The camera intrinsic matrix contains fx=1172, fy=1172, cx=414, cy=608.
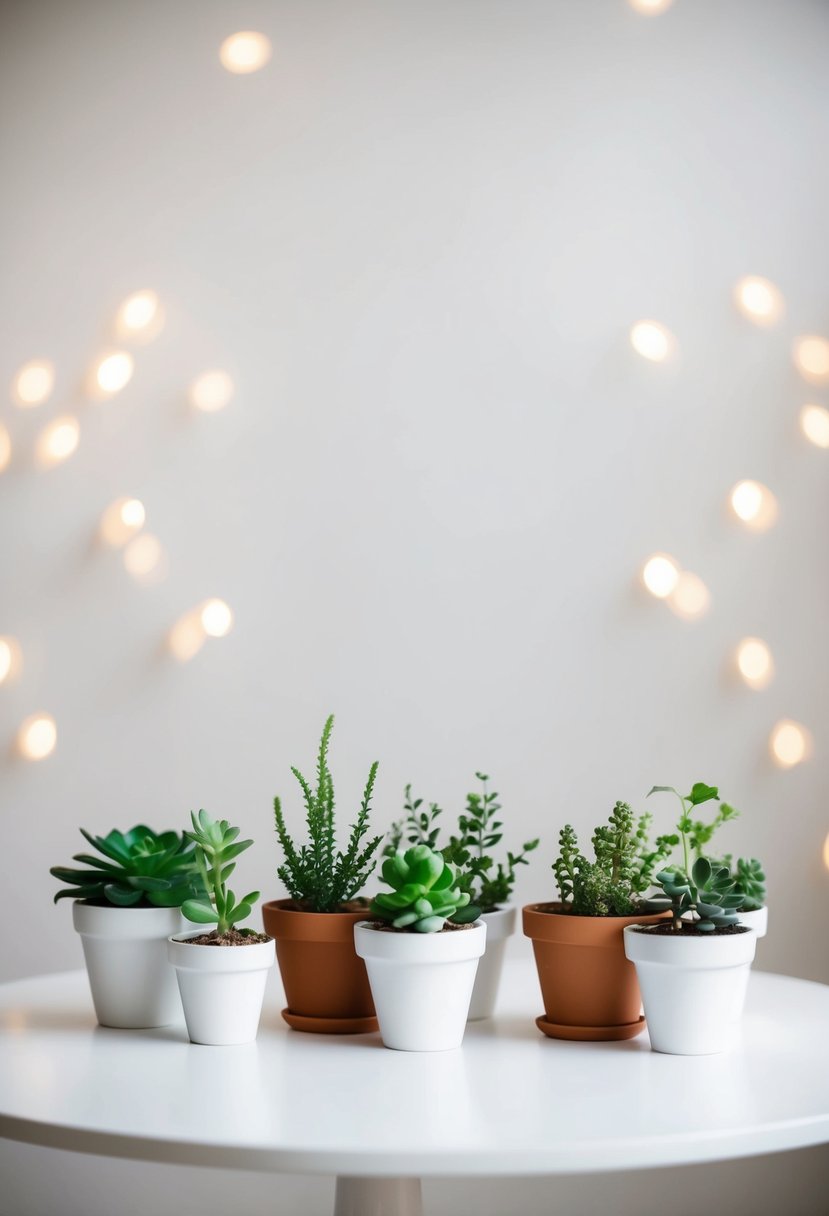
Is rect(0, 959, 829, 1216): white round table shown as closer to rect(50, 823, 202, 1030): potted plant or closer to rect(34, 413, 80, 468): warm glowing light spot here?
rect(50, 823, 202, 1030): potted plant

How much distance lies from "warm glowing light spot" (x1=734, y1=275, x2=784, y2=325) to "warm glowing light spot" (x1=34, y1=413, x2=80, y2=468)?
1031mm

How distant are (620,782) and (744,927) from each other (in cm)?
76

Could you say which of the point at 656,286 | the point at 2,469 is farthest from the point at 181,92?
the point at 656,286

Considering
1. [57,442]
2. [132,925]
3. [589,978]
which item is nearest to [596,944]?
[589,978]

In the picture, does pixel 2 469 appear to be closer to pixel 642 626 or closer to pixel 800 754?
pixel 642 626

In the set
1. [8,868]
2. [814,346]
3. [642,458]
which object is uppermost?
[814,346]

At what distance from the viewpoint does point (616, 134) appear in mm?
1822

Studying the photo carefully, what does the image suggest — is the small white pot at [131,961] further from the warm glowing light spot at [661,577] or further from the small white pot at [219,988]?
the warm glowing light spot at [661,577]

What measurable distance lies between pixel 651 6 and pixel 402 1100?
5.61 feet

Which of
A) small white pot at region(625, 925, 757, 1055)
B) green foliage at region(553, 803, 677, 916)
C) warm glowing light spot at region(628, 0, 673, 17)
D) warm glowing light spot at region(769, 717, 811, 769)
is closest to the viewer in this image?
small white pot at region(625, 925, 757, 1055)

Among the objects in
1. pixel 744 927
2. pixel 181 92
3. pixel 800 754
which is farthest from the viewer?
pixel 181 92

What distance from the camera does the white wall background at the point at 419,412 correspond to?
174 cm

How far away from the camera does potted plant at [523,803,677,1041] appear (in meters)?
0.96

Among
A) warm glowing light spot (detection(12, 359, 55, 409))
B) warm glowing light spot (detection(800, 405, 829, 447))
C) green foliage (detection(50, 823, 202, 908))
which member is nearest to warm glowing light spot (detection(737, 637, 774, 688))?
warm glowing light spot (detection(800, 405, 829, 447))
